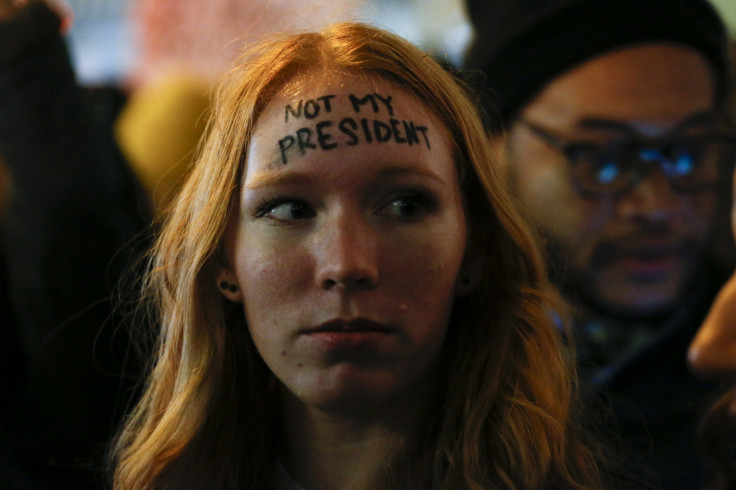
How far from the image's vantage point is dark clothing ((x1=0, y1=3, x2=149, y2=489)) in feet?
5.35

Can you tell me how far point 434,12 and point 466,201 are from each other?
2.84 feet

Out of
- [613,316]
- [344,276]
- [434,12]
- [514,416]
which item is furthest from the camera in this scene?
[434,12]

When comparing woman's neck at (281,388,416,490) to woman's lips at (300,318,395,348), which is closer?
woman's lips at (300,318,395,348)

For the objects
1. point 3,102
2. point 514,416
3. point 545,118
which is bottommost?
point 514,416

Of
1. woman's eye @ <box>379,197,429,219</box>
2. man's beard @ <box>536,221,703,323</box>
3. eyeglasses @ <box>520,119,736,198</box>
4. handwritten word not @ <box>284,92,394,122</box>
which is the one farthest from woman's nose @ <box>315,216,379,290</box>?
eyeglasses @ <box>520,119,736,198</box>

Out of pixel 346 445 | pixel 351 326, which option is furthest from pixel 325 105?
pixel 346 445

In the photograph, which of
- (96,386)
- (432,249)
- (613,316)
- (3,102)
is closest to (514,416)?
(432,249)

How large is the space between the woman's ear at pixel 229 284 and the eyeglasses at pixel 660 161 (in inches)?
31.6

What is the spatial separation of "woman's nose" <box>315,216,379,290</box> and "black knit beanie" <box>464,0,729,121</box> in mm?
655

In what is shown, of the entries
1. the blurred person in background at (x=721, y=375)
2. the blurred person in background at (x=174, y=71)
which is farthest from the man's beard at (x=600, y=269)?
the blurred person in background at (x=174, y=71)

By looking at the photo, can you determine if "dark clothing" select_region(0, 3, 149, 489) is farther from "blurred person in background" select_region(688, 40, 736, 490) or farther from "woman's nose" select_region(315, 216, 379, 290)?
"blurred person in background" select_region(688, 40, 736, 490)

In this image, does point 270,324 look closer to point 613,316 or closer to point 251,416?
point 251,416

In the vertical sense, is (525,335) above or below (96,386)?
below

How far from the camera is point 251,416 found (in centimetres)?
131
